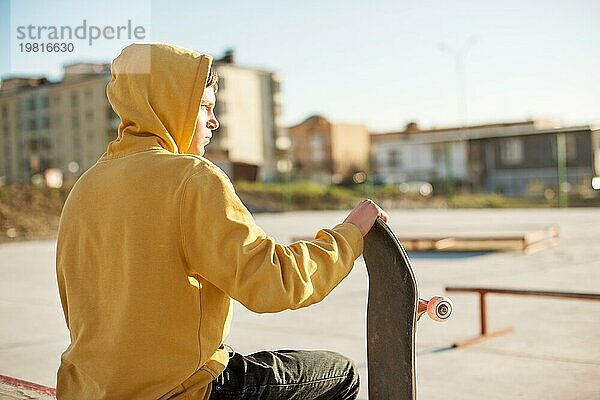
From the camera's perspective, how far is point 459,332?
6.04 metres

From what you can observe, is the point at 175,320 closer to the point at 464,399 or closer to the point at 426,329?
the point at 464,399

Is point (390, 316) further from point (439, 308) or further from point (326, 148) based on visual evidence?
point (326, 148)

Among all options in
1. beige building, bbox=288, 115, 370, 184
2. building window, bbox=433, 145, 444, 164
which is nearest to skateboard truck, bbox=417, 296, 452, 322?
building window, bbox=433, 145, 444, 164

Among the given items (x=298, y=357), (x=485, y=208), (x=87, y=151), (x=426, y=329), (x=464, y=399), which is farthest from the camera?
(x=87, y=151)

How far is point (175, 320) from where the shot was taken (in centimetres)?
189

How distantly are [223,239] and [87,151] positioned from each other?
53.5 meters

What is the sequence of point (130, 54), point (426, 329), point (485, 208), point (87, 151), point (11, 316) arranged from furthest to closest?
point (87, 151)
point (485, 208)
point (11, 316)
point (426, 329)
point (130, 54)

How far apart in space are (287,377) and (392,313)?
33 cm

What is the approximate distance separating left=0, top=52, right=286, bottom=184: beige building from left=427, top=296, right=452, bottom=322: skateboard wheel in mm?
31761

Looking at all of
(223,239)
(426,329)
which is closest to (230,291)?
(223,239)

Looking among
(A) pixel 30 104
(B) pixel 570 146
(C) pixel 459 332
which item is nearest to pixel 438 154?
(B) pixel 570 146

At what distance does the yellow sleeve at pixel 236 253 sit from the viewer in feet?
5.82

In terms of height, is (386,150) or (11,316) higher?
(386,150)

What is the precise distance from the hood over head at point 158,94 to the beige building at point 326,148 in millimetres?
64165
